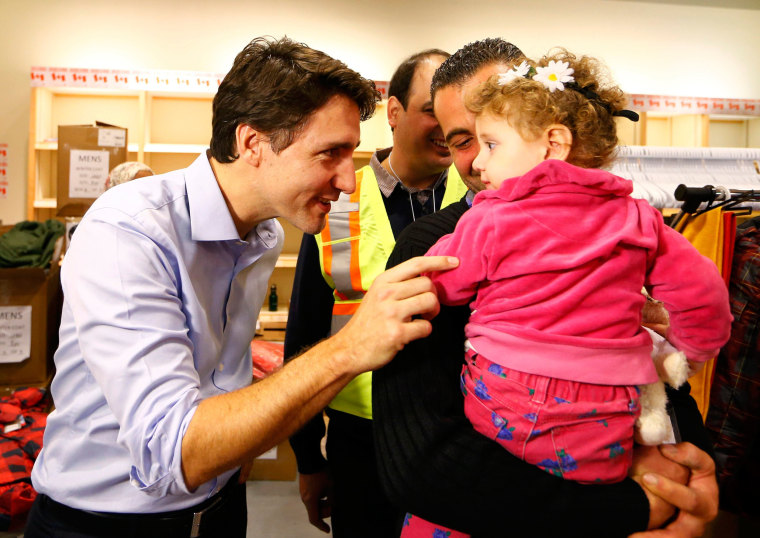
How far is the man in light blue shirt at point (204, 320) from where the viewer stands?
1088 millimetres

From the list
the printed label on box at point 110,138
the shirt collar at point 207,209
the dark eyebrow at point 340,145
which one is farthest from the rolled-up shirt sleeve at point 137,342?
the printed label on box at point 110,138

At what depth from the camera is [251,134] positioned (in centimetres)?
156

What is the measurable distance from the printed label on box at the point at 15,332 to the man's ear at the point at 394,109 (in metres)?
2.99

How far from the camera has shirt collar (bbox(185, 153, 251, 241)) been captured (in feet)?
4.68

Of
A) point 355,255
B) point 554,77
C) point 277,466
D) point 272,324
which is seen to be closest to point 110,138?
point 272,324

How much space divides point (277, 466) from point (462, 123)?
10.2 feet

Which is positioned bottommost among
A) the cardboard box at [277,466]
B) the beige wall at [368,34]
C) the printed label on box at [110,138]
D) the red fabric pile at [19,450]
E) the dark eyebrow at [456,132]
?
the cardboard box at [277,466]

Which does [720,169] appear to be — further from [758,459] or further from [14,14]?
[14,14]

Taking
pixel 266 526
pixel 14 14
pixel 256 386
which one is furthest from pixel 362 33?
pixel 256 386

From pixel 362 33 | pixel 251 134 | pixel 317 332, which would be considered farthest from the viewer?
pixel 362 33

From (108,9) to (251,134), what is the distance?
534 cm

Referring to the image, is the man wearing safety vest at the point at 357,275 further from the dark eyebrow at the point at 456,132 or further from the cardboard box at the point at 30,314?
the cardboard box at the point at 30,314

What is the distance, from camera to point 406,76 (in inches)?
85.7

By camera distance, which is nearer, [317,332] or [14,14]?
[317,332]
